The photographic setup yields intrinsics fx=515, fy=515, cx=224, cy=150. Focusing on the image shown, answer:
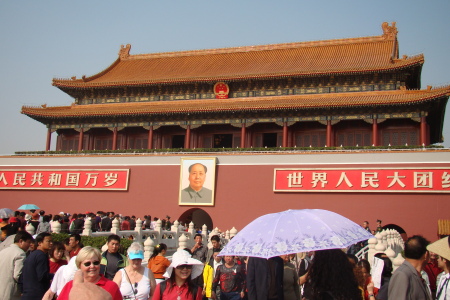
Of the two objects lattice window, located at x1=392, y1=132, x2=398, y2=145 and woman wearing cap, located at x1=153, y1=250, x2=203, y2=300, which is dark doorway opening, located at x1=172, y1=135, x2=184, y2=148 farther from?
woman wearing cap, located at x1=153, y1=250, x2=203, y2=300

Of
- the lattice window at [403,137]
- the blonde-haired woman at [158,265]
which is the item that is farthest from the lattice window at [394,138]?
the blonde-haired woman at [158,265]

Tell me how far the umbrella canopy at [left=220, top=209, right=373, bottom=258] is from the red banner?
1767cm

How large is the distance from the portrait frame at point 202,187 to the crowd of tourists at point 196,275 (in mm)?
13505

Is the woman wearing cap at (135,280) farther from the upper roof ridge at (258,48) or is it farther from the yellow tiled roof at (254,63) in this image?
the upper roof ridge at (258,48)

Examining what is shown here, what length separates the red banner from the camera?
2269 cm

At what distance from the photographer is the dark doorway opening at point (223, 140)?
24.7 meters

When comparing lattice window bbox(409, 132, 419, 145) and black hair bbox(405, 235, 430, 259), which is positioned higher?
lattice window bbox(409, 132, 419, 145)

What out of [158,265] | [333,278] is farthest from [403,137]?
[333,278]

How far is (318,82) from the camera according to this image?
23016mm

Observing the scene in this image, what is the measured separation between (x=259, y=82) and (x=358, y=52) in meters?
5.21

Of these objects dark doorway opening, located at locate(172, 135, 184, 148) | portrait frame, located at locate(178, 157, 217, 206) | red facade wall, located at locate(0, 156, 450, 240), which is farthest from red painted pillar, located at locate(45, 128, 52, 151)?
portrait frame, located at locate(178, 157, 217, 206)

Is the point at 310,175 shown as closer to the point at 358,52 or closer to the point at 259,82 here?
the point at 259,82

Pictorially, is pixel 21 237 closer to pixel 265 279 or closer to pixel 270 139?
pixel 265 279

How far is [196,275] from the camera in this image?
4723 millimetres
